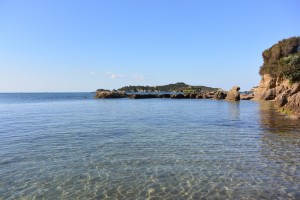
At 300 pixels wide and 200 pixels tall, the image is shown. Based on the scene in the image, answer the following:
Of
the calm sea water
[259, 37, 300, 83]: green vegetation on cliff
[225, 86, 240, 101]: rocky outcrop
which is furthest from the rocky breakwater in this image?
the calm sea water

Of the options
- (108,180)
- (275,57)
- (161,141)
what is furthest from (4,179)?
(275,57)

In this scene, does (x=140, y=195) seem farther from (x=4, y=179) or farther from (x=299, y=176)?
(x=299, y=176)

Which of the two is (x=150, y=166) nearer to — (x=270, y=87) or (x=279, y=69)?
(x=279, y=69)

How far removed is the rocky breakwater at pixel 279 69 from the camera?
71938 mm

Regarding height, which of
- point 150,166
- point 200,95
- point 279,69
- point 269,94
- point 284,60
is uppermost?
point 284,60

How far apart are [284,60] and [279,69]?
3.68 metres

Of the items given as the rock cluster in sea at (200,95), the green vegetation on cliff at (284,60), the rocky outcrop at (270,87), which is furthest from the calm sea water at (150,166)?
the rock cluster in sea at (200,95)

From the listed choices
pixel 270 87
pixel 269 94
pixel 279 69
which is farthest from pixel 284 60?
pixel 269 94

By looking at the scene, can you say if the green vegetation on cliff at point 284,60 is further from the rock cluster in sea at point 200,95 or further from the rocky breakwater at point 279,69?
the rock cluster in sea at point 200,95

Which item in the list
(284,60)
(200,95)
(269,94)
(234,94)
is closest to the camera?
(284,60)

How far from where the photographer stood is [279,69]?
260 ft

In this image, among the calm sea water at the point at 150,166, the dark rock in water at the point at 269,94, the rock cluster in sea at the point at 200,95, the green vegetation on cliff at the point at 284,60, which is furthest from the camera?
the rock cluster in sea at the point at 200,95

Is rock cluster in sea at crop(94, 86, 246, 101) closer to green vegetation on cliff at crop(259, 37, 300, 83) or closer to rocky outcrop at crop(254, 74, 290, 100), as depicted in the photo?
rocky outcrop at crop(254, 74, 290, 100)

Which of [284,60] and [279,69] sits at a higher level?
[284,60]
